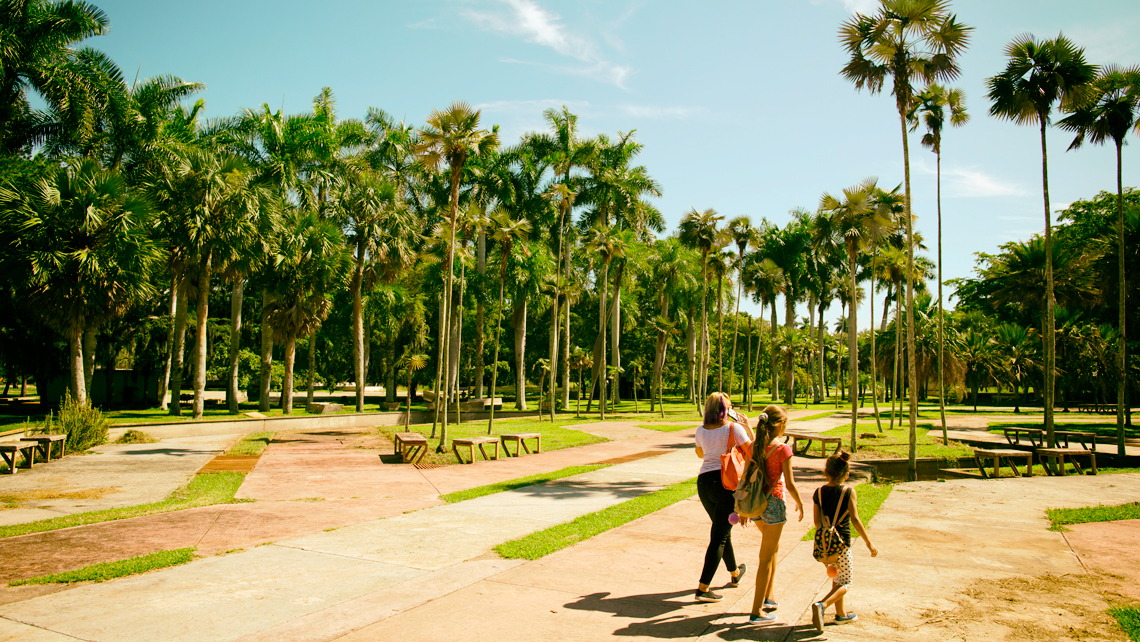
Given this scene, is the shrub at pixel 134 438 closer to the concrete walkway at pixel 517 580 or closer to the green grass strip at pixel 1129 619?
the concrete walkway at pixel 517 580

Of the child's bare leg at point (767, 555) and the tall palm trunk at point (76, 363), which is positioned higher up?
the tall palm trunk at point (76, 363)

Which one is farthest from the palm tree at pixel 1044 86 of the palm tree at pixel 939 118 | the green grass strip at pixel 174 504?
the green grass strip at pixel 174 504

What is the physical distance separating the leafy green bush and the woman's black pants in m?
16.9

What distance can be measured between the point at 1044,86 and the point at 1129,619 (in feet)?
67.1

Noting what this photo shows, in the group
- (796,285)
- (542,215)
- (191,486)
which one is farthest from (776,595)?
(796,285)

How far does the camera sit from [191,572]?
6.54m

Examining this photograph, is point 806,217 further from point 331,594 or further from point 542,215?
point 331,594

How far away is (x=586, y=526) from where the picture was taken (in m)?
8.61

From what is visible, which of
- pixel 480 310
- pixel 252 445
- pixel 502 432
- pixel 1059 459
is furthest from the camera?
pixel 480 310

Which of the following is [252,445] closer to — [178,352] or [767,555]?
[178,352]

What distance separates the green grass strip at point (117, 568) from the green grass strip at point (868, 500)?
7.05m

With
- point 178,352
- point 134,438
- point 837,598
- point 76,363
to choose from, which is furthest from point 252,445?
point 837,598

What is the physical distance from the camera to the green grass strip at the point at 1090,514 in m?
9.45

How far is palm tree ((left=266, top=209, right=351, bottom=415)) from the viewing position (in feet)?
99.5
